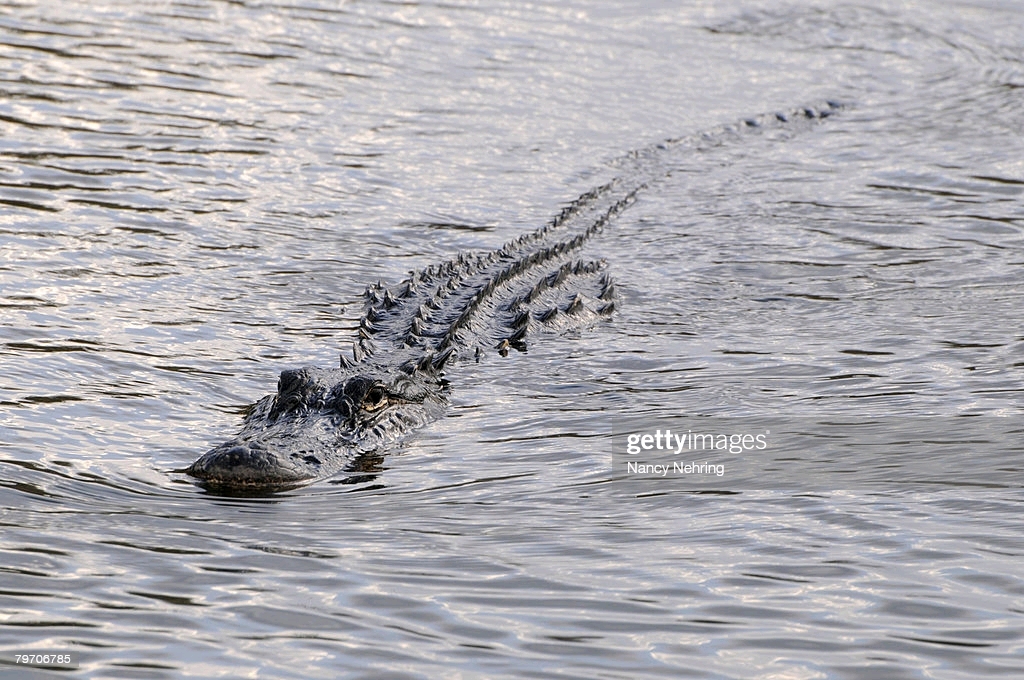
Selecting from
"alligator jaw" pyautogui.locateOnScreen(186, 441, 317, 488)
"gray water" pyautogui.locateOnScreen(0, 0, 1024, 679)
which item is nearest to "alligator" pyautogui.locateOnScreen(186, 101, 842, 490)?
"alligator jaw" pyautogui.locateOnScreen(186, 441, 317, 488)

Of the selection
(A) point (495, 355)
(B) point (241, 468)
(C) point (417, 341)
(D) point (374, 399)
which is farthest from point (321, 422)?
(A) point (495, 355)

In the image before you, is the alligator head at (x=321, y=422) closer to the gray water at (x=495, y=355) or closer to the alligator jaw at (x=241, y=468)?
the alligator jaw at (x=241, y=468)

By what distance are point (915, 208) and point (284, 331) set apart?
5.50m

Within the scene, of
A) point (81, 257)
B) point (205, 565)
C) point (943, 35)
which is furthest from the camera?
point (943, 35)

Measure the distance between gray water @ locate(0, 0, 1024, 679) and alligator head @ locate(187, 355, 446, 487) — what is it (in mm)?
142

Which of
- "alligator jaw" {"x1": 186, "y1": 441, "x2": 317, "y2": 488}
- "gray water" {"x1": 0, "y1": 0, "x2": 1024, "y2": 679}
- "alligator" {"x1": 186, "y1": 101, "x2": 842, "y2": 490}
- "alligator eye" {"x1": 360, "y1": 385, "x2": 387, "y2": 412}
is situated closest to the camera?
"gray water" {"x1": 0, "y1": 0, "x2": 1024, "y2": 679}

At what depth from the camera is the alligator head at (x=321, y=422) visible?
5.14 meters

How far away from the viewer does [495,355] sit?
7.40 m

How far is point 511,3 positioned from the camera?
18000 mm

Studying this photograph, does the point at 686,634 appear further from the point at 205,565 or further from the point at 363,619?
the point at 205,565

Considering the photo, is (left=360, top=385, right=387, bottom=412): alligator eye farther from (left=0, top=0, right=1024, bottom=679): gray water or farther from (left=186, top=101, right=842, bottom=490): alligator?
(left=0, top=0, right=1024, bottom=679): gray water

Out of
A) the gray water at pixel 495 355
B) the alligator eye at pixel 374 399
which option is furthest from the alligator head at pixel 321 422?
the gray water at pixel 495 355

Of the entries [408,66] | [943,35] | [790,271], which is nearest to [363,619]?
[790,271]

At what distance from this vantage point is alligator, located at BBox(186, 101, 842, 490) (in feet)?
17.9
